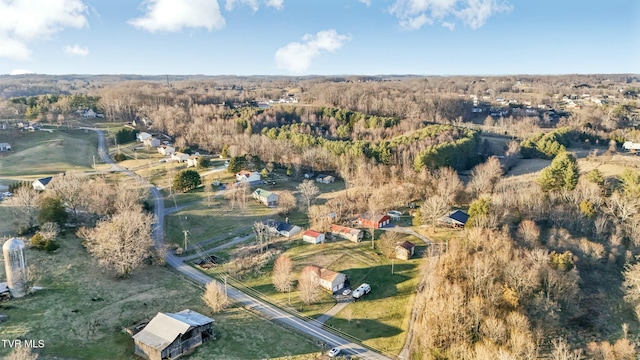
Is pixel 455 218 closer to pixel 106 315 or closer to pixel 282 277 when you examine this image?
pixel 282 277

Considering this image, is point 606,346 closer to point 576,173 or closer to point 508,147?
point 576,173

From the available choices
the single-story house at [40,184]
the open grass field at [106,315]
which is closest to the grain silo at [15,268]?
the open grass field at [106,315]

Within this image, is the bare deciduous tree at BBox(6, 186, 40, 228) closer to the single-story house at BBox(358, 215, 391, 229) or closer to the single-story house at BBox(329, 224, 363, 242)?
the single-story house at BBox(329, 224, 363, 242)

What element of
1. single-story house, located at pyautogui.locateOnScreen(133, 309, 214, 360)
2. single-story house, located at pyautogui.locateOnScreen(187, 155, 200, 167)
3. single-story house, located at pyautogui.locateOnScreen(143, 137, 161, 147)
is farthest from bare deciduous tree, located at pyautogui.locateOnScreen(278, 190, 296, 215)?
single-story house, located at pyautogui.locateOnScreen(143, 137, 161, 147)

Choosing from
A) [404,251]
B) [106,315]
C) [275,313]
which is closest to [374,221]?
[404,251]

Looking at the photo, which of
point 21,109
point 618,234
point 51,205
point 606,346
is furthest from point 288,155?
point 21,109

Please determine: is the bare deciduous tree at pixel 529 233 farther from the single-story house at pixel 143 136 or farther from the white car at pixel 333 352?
the single-story house at pixel 143 136

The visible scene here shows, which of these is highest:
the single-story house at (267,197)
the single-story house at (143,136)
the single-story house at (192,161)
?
the single-story house at (143,136)
